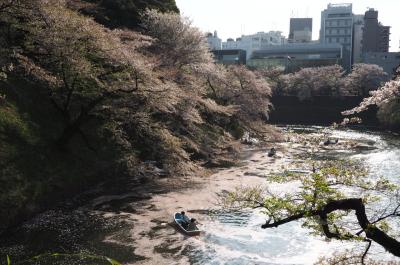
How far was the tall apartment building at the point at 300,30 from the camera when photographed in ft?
472

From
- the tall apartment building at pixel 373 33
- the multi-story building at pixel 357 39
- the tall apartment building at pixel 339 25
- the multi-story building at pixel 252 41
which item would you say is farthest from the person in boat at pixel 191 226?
the multi-story building at pixel 252 41

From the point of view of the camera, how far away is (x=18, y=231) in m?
19.6

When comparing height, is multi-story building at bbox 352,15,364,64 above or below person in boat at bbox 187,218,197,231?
above

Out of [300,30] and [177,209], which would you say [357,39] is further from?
[177,209]

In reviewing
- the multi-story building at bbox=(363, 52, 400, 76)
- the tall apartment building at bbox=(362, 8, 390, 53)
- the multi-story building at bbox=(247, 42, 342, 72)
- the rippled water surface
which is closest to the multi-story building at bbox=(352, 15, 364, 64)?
the tall apartment building at bbox=(362, 8, 390, 53)

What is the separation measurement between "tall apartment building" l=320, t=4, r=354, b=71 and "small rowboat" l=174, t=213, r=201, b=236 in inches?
4481

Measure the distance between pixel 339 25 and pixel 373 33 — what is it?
16407mm

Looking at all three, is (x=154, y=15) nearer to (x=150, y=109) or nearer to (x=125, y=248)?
(x=150, y=109)

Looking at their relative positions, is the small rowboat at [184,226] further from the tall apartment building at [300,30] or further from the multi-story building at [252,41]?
the multi-story building at [252,41]

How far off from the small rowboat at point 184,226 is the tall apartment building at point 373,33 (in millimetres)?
105856

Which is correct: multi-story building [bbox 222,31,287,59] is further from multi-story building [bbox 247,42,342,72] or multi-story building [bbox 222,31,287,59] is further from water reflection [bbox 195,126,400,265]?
water reflection [bbox 195,126,400,265]

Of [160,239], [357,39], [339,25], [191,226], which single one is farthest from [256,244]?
[339,25]

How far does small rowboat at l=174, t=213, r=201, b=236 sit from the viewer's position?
67.6 ft

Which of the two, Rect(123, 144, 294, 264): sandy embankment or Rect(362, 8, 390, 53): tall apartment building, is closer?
Rect(123, 144, 294, 264): sandy embankment
